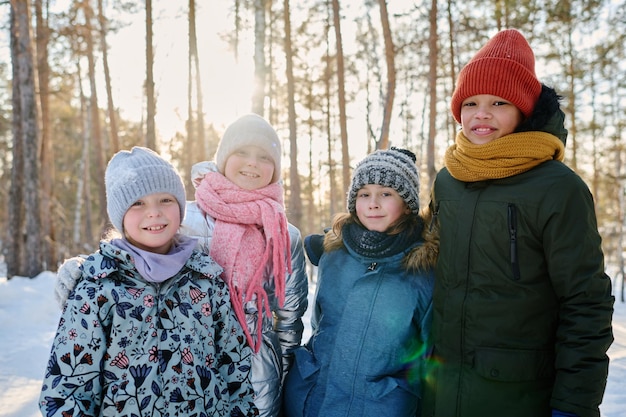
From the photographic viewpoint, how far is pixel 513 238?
186 centimetres

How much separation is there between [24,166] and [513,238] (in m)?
11.3

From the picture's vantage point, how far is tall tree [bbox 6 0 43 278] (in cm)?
998

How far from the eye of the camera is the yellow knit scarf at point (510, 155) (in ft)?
6.28

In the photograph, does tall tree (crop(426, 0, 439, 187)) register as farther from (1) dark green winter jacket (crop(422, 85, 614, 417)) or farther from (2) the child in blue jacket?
(1) dark green winter jacket (crop(422, 85, 614, 417))

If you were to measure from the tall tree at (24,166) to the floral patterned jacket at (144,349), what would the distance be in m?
10.2

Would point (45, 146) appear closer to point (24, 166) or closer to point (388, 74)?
point (24, 166)

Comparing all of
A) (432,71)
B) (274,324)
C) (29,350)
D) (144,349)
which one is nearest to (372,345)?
(274,324)

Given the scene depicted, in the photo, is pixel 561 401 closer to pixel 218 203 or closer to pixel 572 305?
pixel 572 305

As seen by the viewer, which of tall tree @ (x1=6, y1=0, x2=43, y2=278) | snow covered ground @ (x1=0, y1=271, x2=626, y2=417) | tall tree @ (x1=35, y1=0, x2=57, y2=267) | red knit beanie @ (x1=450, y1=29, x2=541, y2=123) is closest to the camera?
red knit beanie @ (x1=450, y1=29, x2=541, y2=123)

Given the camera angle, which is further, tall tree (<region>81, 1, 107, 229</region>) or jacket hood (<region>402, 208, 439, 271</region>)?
tall tree (<region>81, 1, 107, 229</region>)

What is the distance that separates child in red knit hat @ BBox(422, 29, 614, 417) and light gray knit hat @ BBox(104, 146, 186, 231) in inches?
52.2

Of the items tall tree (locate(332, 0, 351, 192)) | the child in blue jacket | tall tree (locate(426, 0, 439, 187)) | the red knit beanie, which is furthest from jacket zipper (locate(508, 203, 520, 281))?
tall tree (locate(332, 0, 351, 192))

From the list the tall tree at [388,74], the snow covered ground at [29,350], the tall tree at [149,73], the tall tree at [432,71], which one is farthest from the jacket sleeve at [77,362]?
the tall tree at [149,73]

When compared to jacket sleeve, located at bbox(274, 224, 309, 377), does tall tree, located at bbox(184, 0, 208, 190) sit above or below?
above
